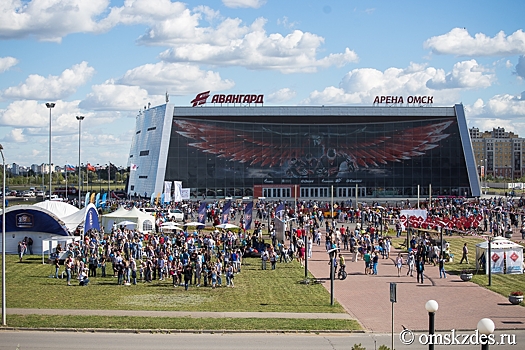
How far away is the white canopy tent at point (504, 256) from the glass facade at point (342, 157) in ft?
211

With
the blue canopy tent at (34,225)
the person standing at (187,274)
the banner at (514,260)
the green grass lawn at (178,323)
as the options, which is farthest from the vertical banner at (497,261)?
the blue canopy tent at (34,225)

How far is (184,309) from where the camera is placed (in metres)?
26.7

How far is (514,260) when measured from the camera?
35.7 metres

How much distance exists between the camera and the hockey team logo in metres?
98.4

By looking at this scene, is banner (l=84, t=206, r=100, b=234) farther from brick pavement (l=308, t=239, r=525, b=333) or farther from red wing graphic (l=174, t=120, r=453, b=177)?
red wing graphic (l=174, t=120, r=453, b=177)

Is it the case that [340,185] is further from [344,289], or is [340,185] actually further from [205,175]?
[344,289]

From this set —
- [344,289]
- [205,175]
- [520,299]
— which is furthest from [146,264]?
[205,175]

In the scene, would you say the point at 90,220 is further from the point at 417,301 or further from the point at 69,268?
the point at 417,301

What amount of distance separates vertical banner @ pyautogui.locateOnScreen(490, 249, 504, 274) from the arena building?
208 feet

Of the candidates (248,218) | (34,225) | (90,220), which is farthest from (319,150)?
(34,225)

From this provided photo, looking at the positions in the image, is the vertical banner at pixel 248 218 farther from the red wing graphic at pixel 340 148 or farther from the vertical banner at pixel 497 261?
the red wing graphic at pixel 340 148

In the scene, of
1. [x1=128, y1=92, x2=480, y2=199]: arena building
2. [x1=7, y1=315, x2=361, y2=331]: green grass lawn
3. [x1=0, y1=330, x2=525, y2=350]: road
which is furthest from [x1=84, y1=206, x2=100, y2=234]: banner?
[x1=128, y1=92, x2=480, y2=199]: arena building

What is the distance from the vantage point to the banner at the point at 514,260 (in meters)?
Result: 35.5

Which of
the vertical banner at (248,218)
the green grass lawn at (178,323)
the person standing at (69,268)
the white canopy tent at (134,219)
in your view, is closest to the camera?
the green grass lawn at (178,323)
